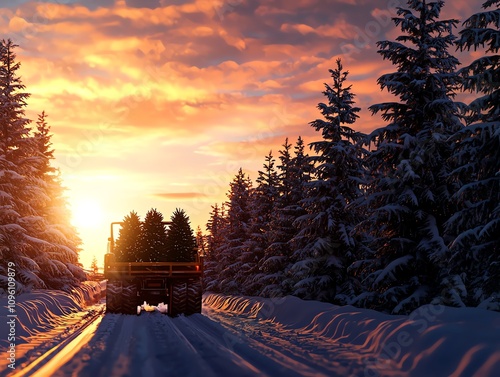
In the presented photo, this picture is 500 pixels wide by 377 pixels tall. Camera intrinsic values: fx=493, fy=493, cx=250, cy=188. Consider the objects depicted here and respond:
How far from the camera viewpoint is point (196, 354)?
10.4 meters

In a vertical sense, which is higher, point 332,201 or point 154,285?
point 332,201

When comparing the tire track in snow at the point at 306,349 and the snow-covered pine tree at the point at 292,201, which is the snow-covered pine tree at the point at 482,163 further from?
the snow-covered pine tree at the point at 292,201

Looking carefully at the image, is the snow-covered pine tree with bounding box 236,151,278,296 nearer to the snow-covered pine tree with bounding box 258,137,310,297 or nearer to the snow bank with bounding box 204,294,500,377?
the snow-covered pine tree with bounding box 258,137,310,297

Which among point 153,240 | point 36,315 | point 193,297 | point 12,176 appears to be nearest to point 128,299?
point 193,297

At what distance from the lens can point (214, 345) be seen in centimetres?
1173

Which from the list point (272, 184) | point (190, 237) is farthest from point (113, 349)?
point (272, 184)

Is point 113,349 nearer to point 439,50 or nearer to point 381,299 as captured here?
point 381,299

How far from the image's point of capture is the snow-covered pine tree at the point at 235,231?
45531mm

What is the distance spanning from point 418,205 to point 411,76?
5.24 m

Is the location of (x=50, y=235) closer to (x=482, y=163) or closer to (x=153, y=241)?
(x=153, y=241)

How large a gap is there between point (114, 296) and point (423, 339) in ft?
49.0

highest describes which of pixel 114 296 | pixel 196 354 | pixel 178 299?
pixel 114 296

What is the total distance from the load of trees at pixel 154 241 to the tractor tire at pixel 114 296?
236cm

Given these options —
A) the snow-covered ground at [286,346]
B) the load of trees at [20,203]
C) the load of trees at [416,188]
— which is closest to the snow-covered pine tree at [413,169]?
the load of trees at [416,188]
